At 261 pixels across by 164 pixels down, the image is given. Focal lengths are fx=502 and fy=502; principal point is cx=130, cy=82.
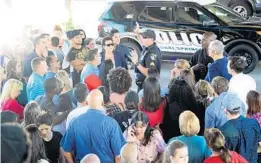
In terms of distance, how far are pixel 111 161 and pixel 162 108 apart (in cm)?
98

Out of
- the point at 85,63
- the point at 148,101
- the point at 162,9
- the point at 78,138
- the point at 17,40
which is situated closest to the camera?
the point at 78,138

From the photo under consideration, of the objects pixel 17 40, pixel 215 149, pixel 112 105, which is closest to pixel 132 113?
pixel 112 105

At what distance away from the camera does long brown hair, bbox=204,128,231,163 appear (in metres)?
3.90

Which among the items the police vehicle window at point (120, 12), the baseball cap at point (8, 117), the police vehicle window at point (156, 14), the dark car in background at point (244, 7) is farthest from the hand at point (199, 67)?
the dark car in background at point (244, 7)

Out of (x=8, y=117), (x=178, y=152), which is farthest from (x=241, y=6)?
(x=8, y=117)

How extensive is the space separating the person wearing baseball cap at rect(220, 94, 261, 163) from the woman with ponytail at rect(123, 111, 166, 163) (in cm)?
60

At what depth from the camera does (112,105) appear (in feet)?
15.9

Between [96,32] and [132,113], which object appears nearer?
[132,113]

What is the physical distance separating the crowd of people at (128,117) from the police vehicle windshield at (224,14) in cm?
513

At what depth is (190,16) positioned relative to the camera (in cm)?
1138

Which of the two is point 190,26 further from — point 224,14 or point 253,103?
point 253,103

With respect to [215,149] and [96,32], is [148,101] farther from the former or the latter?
[96,32]

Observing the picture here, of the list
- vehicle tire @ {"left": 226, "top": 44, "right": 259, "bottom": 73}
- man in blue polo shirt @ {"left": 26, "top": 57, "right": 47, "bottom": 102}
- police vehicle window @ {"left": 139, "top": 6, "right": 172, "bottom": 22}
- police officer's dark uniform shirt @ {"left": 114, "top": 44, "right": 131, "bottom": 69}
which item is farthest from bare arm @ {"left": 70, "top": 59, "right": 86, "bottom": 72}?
vehicle tire @ {"left": 226, "top": 44, "right": 259, "bottom": 73}

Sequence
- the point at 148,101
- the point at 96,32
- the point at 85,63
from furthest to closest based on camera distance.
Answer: the point at 96,32, the point at 85,63, the point at 148,101
